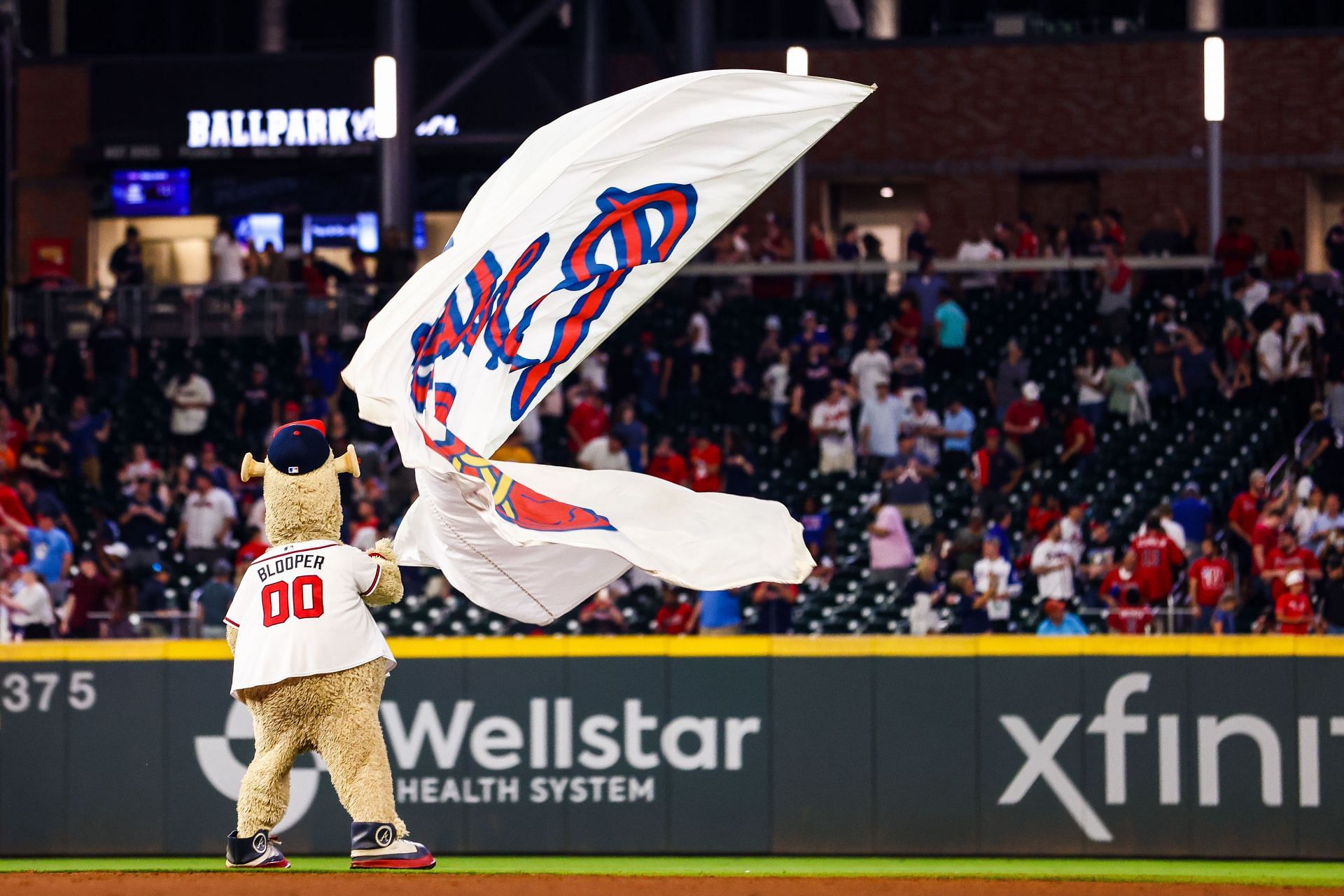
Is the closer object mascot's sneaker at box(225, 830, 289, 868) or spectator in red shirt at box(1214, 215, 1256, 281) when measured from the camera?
mascot's sneaker at box(225, 830, 289, 868)

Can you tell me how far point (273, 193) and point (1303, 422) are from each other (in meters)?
18.2

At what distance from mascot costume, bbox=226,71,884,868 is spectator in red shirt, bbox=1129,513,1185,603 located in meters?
8.54

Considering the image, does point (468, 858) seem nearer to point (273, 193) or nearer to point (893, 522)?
point (893, 522)

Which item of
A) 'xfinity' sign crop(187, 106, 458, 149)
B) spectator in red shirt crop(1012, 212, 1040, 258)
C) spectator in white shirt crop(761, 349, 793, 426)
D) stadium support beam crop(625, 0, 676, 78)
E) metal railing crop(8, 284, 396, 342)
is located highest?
stadium support beam crop(625, 0, 676, 78)

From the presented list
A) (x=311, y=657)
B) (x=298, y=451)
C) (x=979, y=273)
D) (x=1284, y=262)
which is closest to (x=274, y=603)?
(x=311, y=657)

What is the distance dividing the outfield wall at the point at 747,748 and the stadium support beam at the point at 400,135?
1273 centimetres

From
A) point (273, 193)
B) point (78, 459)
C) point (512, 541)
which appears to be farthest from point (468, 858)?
point (273, 193)

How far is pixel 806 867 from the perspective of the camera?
1378cm

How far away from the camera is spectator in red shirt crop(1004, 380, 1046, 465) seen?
20.2 m

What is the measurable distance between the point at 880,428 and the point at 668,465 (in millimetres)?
2431

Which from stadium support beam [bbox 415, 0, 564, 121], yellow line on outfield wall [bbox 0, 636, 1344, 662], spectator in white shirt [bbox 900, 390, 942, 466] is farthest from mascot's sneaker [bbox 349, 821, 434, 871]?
stadium support beam [bbox 415, 0, 564, 121]

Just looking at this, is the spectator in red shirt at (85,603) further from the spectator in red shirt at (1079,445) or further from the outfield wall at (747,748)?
the spectator in red shirt at (1079,445)

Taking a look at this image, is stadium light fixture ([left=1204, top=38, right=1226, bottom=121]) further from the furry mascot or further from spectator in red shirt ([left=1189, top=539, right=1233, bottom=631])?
the furry mascot

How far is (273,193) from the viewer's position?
3300cm
